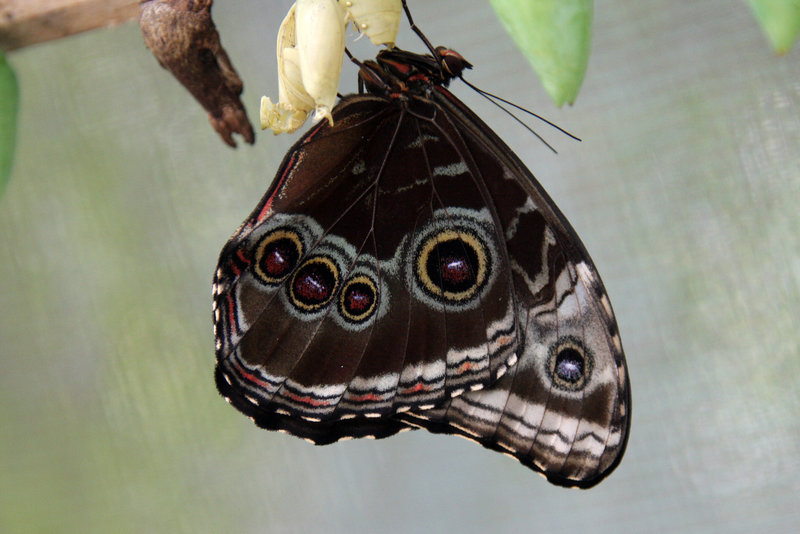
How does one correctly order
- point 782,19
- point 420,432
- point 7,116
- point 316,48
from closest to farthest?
point 782,19 → point 316,48 → point 7,116 → point 420,432

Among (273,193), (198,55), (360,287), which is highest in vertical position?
(198,55)

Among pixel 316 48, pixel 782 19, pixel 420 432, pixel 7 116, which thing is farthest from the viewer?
pixel 420 432

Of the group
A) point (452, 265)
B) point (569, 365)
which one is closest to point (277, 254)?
point (452, 265)

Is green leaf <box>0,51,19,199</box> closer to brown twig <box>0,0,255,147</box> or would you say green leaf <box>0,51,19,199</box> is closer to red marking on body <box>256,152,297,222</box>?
brown twig <box>0,0,255,147</box>

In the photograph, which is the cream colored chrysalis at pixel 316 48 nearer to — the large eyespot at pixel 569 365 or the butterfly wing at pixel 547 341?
the butterfly wing at pixel 547 341

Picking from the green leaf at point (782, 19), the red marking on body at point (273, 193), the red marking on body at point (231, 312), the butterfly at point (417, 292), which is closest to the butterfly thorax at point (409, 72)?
the butterfly at point (417, 292)

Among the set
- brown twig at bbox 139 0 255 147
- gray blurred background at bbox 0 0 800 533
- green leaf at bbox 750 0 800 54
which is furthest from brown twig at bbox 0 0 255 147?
gray blurred background at bbox 0 0 800 533

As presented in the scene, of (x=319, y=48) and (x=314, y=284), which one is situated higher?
(x=319, y=48)

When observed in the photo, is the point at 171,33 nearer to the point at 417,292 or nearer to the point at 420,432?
the point at 417,292

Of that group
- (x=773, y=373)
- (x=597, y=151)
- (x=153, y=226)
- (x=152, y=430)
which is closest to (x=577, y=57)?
(x=597, y=151)
